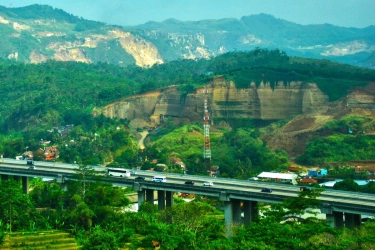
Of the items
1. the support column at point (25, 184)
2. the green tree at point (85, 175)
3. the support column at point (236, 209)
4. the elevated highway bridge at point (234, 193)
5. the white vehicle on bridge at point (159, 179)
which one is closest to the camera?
the elevated highway bridge at point (234, 193)

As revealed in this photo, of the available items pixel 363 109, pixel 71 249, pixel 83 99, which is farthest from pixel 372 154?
pixel 83 99

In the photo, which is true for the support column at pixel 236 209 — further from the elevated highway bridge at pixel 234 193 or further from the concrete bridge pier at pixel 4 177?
the concrete bridge pier at pixel 4 177

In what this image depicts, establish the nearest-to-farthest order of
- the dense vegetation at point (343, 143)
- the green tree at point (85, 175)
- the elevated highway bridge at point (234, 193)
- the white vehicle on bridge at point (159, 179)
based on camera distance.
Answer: the elevated highway bridge at point (234, 193) → the white vehicle on bridge at point (159, 179) → the green tree at point (85, 175) → the dense vegetation at point (343, 143)

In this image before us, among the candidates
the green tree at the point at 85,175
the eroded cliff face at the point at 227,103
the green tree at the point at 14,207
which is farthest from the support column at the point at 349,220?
the eroded cliff face at the point at 227,103

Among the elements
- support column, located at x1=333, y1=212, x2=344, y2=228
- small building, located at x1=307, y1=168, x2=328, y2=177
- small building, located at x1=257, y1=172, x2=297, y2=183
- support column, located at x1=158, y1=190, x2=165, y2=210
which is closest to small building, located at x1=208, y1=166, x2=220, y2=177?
small building, located at x1=257, y1=172, x2=297, y2=183

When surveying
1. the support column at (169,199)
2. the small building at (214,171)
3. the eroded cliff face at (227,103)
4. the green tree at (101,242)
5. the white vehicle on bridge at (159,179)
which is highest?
the eroded cliff face at (227,103)

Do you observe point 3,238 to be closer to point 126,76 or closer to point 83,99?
point 83,99
